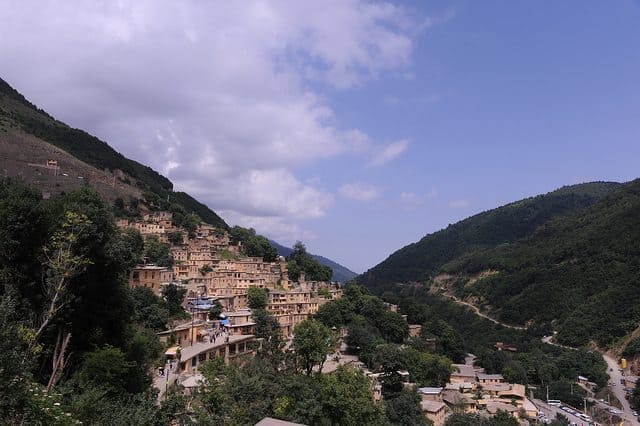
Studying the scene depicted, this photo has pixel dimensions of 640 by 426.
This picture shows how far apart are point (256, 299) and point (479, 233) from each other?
145 metres

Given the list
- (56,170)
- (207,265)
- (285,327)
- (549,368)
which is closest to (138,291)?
(285,327)

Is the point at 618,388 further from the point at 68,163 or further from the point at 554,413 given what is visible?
the point at 68,163

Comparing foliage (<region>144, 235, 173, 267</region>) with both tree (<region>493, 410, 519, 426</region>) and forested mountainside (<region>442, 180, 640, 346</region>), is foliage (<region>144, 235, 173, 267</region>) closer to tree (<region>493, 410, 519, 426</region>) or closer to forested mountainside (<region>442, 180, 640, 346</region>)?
tree (<region>493, 410, 519, 426</region>)

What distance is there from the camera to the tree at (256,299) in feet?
140

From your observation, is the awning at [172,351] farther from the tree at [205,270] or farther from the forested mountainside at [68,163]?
the forested mountainside at [68,163]

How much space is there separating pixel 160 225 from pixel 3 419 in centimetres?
5536

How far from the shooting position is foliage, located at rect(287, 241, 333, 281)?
191 ft

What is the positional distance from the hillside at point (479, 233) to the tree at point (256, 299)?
103 meters

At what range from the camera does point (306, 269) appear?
61344mm

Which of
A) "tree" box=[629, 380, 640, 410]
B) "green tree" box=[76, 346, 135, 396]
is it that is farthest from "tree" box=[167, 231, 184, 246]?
"tree" box=[629, 380, 640, 410]

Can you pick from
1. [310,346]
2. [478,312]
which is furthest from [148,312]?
[478,312]

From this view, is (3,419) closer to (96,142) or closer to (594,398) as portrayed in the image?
(594,398)

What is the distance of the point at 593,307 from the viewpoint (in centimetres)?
6912

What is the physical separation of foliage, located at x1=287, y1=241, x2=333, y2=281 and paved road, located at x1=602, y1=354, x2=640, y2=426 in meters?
34.1
